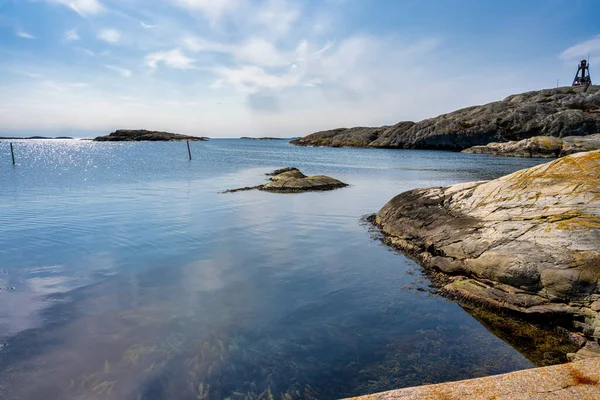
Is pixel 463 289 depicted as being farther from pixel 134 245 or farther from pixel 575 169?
pixel 134 245

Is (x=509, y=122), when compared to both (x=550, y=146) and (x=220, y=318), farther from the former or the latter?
(x=220, y=318)

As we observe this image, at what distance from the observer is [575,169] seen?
1030 centimetres

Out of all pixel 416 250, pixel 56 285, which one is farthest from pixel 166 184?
pixel 416 250

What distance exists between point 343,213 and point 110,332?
1463 cm

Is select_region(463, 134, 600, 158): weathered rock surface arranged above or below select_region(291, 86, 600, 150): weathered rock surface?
below

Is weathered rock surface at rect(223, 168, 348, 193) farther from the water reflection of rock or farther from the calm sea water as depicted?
the water reflection of rock

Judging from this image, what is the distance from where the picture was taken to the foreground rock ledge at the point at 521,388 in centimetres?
406

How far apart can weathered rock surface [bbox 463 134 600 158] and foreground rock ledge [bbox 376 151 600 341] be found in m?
69.2

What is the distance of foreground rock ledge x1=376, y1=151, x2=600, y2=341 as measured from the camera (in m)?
7.86

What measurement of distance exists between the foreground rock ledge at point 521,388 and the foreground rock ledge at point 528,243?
12.5 ft

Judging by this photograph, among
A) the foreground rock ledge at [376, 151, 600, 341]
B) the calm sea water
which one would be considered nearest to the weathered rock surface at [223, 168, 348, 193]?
the calm sea water

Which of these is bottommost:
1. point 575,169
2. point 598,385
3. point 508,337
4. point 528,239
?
point 508,337

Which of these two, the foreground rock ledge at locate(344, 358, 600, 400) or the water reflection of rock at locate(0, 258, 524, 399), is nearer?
the foreground rock ledge at locate(344, 358, 600, 400)

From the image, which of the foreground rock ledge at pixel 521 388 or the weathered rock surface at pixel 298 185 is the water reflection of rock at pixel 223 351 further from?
the weathered rock surface at pixel 298 185
